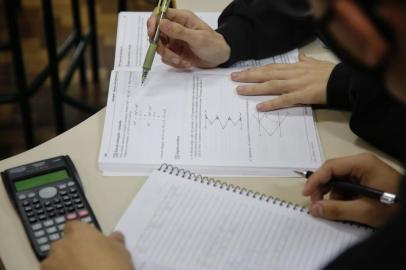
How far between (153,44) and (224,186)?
14.4 inches

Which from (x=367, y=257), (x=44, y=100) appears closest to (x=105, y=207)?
(x=367, y=257)

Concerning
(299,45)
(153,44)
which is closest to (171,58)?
(153,44)

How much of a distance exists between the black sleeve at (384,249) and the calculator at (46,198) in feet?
1.29

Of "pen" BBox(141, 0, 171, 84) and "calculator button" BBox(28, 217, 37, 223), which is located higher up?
"pen" BBox(141, 0, 171, 84)

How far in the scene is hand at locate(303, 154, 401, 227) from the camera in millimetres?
852

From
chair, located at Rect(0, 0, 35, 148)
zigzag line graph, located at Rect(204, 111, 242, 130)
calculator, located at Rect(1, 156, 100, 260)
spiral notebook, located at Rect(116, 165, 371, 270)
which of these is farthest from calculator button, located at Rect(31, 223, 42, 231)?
chair, located at Rect(0, 0, 35, 148)

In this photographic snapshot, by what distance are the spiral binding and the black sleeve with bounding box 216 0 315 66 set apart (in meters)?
0.35

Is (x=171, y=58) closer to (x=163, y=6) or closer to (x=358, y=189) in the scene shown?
(x=163, y=6)

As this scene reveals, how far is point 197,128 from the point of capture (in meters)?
1.03

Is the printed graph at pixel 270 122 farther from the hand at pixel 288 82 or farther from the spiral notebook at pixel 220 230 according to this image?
the spiral notebook at pixel 220 230

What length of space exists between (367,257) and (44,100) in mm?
2004

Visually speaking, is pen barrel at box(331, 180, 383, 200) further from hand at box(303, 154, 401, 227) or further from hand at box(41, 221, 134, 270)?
hand at box(41, 221, 134, 270)

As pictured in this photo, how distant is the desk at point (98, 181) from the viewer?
0.83 metres

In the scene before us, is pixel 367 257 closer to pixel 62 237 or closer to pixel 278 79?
pixel 62 237
